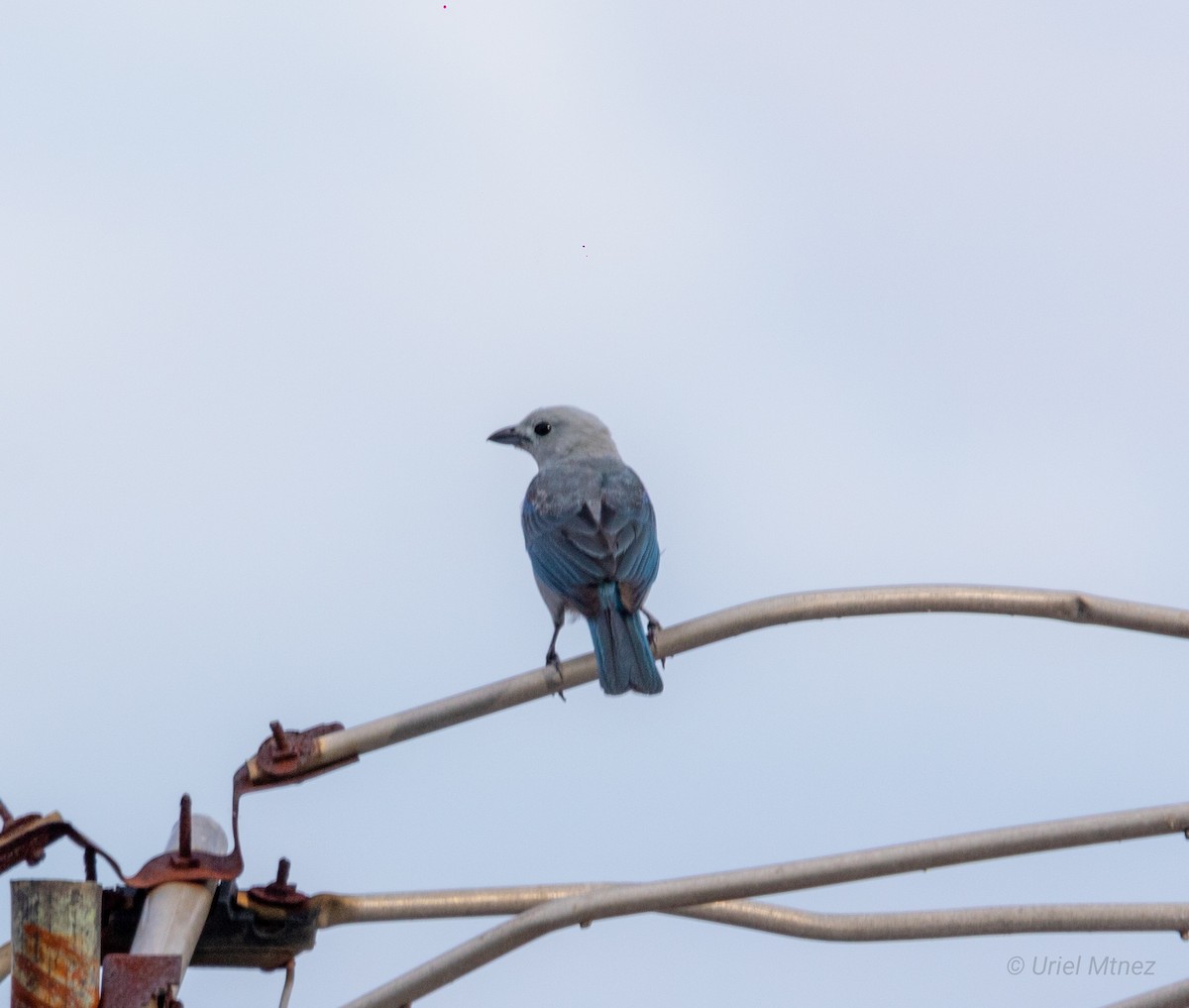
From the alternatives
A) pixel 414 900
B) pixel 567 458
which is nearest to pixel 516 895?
pixel 414 900

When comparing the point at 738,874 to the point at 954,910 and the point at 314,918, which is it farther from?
the point at 314,918

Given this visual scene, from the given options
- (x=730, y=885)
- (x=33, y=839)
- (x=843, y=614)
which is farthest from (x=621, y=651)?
(x=33, y=839)

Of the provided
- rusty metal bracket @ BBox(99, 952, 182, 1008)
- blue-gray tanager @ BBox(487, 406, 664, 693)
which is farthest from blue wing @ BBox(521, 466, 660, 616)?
rusty metal bracket @ BBox(99, 952, 182, 1008)

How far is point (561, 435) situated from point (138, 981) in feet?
21.8

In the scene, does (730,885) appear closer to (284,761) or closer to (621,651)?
(284,761)

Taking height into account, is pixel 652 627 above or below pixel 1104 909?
above

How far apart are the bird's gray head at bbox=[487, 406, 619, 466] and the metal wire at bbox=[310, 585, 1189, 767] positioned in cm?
511

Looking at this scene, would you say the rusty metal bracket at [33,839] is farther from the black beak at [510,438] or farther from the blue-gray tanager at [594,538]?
the black beak at [510,438]

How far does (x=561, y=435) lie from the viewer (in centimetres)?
1049

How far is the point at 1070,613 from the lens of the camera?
16.9ft

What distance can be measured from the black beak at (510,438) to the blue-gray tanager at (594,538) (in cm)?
1

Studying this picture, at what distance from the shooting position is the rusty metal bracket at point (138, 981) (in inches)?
160

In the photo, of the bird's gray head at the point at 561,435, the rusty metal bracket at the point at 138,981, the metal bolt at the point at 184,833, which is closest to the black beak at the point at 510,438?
the bird's gray head at the point at 561,435

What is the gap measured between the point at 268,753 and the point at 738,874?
1.50 m
